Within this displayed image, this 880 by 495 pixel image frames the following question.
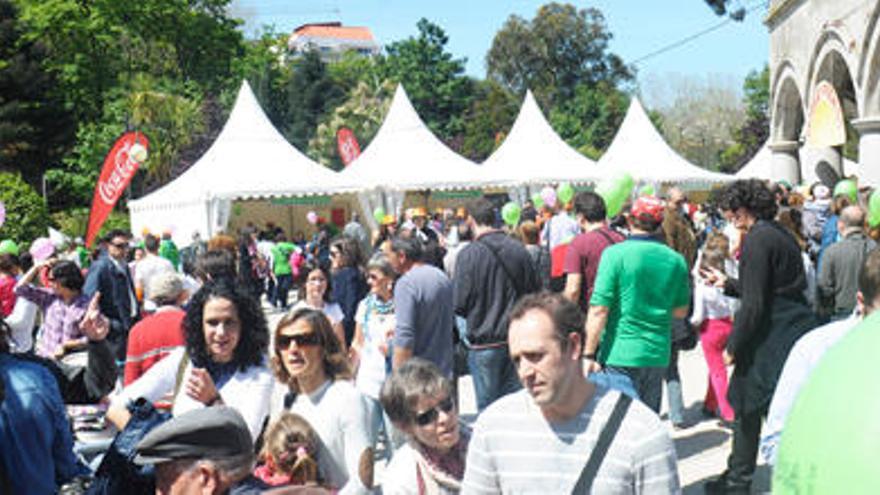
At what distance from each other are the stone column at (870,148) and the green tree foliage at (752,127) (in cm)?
3494

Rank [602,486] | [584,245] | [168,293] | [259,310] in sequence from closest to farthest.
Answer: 1. [602,486]
2. [259,310]
3. [168,293]
4. [584,245]

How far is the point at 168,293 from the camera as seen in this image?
5500 mm

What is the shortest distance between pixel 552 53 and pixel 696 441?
6480cm

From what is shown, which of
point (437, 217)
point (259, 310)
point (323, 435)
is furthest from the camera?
point (437, 217)

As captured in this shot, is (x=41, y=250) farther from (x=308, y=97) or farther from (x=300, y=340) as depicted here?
(x=308, y=97)

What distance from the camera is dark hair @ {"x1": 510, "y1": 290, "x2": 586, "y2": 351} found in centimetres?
257

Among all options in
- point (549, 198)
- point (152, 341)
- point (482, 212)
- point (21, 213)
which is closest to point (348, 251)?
point (482, 212)

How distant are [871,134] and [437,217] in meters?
11.4

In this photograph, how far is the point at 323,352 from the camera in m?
3.90

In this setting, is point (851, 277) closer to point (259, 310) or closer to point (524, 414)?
point (259, 310)

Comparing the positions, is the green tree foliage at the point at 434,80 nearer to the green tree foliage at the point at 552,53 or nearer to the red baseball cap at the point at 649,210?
the green tree foliage at the point at 552,53

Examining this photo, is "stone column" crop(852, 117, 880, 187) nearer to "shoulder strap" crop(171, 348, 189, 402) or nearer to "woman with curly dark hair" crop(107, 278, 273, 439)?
"woman with curly dark hair" crop(107, 278, 273, 439)

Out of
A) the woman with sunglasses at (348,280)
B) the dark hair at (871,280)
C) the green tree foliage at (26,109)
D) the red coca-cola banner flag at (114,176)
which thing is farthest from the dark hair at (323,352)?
the green tree foliage at (26,109)

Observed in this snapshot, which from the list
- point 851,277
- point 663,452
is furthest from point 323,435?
point 851,277
